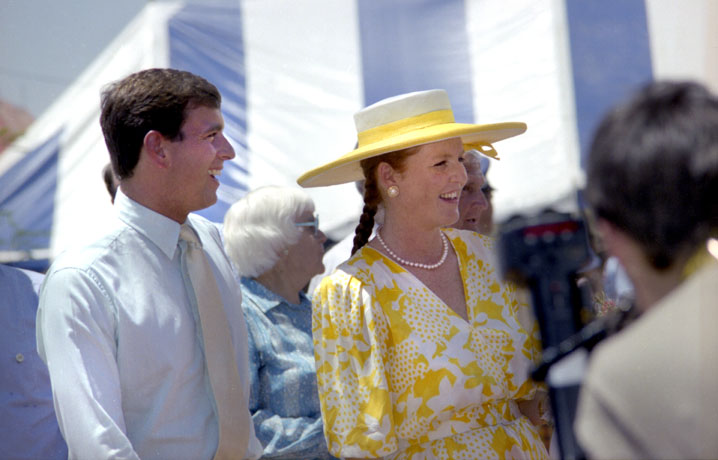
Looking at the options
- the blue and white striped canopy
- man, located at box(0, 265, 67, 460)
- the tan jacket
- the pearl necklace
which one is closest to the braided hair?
the pearl necklace

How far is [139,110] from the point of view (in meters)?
2.44

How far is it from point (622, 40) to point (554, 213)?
4.05 meters

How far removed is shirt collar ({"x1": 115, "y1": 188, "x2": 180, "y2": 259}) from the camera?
94.7 inches

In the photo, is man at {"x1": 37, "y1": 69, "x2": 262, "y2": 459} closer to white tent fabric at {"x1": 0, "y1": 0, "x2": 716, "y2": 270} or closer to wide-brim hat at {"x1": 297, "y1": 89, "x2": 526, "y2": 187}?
wide-brim hat at {"x1": 297, "y1": 89, "x2": 526, "y2": 187}

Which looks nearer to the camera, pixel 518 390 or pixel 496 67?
pixel 518 390

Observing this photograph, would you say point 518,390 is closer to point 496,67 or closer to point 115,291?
point 115,291

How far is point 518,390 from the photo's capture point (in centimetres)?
248

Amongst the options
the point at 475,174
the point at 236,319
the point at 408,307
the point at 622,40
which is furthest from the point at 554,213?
the point at 622,40

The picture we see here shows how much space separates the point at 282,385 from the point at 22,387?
94 centimetres

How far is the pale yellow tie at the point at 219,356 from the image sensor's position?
2.35 meters

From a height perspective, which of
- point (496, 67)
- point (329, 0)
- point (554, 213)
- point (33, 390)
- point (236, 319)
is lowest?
point (33, 390)

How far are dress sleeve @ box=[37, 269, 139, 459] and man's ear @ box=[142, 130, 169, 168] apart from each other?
1.40ft

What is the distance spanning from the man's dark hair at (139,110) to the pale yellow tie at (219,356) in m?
0.27

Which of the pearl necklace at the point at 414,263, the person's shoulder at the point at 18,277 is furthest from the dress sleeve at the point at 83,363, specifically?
the person's shoulder at the point at 18,277
